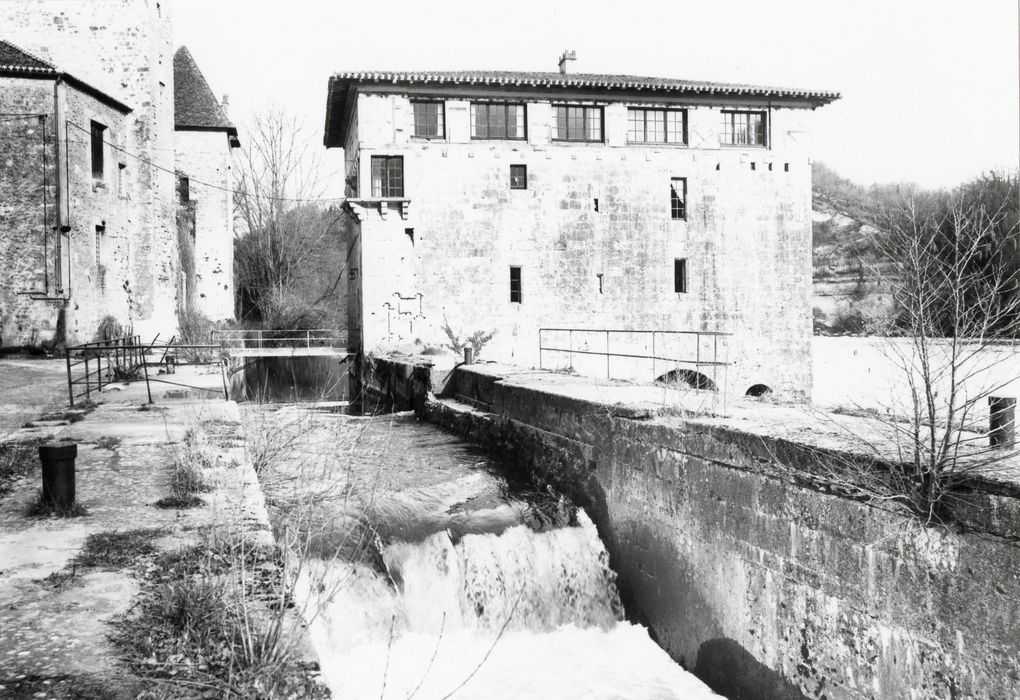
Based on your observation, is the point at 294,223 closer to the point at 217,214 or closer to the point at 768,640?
Result: the point at 217,214

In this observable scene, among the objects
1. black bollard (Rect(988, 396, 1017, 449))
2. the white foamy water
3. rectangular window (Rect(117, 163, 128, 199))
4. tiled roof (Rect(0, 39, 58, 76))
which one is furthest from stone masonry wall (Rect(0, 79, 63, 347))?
black bollard (Rect(988, 396, 1017, 449))

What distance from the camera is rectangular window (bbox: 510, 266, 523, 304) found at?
25.7m

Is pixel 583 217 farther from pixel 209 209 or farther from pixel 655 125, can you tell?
pixel 209 209

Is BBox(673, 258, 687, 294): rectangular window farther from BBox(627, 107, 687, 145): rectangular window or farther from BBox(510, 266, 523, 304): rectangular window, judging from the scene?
BBox(510, 266, 523, 304): rectangular window

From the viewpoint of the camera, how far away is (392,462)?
40.6 ft

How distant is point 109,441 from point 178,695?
20.3ft

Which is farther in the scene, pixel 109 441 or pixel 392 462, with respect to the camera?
pixel 392 462

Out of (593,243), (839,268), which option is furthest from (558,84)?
(839,268)

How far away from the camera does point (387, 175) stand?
2448 centimetres

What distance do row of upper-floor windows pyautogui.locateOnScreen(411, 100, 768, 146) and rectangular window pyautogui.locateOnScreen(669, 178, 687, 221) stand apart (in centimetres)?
135

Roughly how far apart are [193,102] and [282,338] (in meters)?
14.1

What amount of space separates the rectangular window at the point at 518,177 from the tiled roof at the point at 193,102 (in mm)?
18862

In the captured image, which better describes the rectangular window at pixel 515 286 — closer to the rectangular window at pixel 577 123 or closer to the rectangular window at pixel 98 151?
the rectangular window at pixel 577 123

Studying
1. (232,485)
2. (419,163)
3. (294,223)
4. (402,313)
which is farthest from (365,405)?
(294,223)
